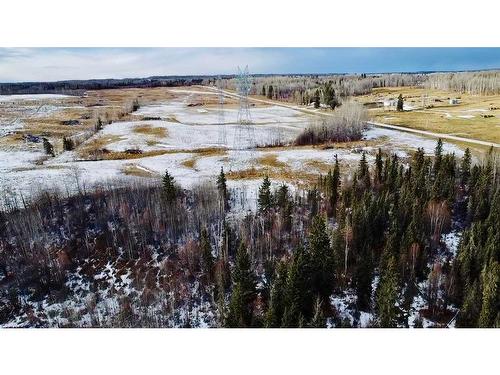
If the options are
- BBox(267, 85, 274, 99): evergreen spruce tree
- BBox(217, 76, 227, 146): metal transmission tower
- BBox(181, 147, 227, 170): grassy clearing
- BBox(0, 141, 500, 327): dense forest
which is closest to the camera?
BBox(0, 141, 500, 327): dense forest

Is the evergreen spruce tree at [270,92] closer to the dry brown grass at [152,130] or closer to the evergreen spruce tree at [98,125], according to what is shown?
the dry brown grass at [152,130]

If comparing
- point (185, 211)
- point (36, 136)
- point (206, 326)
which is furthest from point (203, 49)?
point (36, 136)

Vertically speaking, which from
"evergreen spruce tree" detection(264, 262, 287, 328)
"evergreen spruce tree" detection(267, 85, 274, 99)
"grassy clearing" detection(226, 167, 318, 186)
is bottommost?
"evergreen spruce tree" detection(264, 262, 287, 328)

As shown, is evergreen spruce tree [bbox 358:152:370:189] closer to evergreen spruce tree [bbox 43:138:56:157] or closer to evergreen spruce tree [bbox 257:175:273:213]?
evergreen spruce tree [bbox 257:175:273:213]

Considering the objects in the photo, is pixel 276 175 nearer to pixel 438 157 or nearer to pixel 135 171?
pixel 135 171

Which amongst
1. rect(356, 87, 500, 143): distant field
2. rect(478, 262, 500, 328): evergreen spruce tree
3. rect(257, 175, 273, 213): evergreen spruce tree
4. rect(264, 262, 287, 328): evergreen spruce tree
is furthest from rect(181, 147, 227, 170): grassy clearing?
rect(478, 262, 500, 328): evergreen spruce tree

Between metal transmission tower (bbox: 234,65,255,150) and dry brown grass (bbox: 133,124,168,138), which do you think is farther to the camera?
dry brown grass (bbox: 133,124,168,138)

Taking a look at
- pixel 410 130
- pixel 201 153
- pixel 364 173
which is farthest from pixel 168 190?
pixel 410 130

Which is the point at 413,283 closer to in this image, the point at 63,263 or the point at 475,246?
the point at 475,246

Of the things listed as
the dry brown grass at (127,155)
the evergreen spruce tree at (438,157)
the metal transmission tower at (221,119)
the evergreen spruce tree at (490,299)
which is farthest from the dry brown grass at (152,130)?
the evergreen spruce tree at (490,299)
